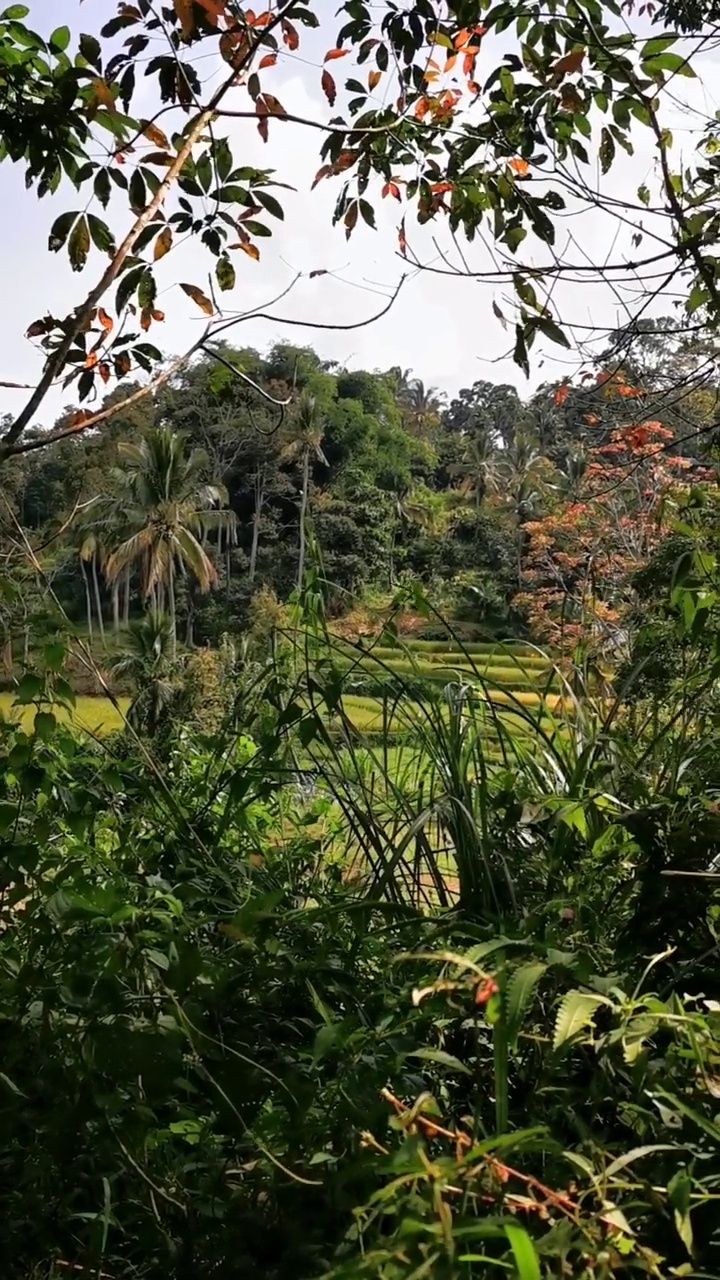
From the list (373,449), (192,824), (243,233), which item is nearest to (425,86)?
(243,233)

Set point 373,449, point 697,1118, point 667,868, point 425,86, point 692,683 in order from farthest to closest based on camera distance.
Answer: point 373,449 → point 425,86 → point 692,683 → point 667,868 → point 697,1118

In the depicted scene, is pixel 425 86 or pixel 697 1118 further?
pixel 425 86

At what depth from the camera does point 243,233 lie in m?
1.02

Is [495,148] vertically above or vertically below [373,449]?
below

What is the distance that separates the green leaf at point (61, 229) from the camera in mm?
897

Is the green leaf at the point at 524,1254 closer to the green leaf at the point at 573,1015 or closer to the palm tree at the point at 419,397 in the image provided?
the green leaf at the point at 573,1015

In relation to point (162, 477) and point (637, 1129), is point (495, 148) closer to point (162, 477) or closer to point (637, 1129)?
point (637, 1129)

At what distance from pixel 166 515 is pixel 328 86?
39.9 ft

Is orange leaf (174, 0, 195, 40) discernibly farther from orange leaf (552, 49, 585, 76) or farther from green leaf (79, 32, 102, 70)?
orange leaf (552, 49, 585, 76)

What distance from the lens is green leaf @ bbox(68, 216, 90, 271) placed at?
916 mm

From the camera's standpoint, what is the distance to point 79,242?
36.1 inches

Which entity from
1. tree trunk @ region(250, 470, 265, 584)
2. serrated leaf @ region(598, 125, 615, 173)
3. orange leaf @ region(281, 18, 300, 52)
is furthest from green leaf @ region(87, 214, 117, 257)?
tree trunk @ region(250, 470, 265, 584)

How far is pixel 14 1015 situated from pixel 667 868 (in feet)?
1.52

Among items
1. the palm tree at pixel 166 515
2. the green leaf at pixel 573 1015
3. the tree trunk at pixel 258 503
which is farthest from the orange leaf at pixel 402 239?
the palm tree at pixel 166 515
